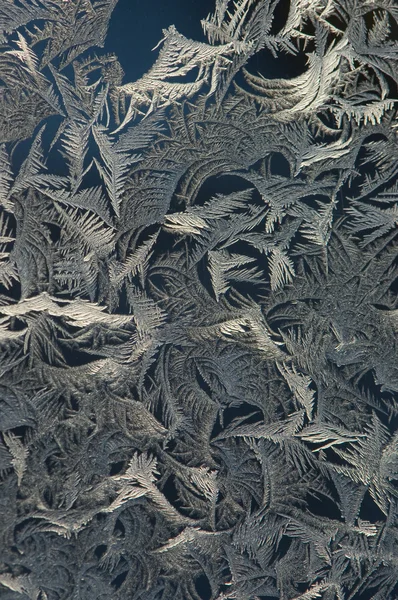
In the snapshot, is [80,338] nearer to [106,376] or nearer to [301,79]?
[106,376]

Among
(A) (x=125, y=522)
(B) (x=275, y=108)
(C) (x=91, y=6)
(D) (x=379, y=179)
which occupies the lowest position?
(A) (x=125, y=522)

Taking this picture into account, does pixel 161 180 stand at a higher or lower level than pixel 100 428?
higher

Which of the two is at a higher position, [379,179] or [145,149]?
[145,149]

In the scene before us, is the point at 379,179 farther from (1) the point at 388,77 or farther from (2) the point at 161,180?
(2) the point at 161,180

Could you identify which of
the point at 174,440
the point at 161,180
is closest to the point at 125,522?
the point at 174,440

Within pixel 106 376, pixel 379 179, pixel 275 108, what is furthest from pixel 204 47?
pixel 106 376
